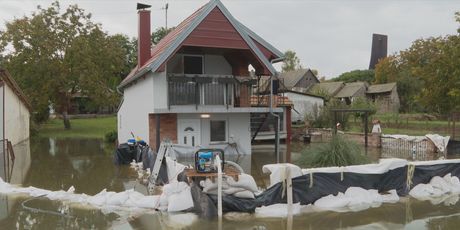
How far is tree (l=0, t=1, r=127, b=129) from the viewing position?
33.8 m

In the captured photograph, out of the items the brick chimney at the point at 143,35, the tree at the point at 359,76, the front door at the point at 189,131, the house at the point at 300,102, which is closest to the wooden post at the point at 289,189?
the front door at the point at 189,131

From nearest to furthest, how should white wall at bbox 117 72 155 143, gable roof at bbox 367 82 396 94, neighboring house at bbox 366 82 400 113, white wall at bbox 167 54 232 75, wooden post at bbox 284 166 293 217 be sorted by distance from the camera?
wooden post at bbox 284 166 293 217, white wall at bbox 117 72 155 143, white wall at bbox 167 54 232 75, neighboring house at bbox 366 82 400 113, gable roof at bbox 367 82 396 94

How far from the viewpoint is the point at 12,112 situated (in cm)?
2275

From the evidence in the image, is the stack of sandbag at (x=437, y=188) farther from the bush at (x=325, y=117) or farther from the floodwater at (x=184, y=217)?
the bush at (x=325, y=117)

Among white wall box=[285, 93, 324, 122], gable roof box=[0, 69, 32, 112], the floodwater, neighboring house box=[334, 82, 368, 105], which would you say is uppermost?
neighboring house box=[334, 82, 368, 105]

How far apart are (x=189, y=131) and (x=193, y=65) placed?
2915mm

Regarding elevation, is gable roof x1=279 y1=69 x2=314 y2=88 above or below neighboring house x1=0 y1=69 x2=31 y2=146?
above

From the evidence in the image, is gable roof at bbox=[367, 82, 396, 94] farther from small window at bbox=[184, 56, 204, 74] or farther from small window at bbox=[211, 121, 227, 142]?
small window at bbox=[184, 56, 204, 74]

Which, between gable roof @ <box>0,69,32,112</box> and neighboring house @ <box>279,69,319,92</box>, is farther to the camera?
neighboring house @ <box>279,69,319,92</box>

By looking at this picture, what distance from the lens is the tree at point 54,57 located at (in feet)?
111

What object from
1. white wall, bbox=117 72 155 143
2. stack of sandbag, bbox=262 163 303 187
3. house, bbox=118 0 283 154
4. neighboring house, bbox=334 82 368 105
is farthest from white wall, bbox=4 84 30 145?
neighboring house, bbox=334 82 368 105

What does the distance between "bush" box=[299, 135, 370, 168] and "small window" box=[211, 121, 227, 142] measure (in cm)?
658

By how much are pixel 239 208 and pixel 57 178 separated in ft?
24.3

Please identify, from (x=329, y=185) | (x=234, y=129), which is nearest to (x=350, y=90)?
(x=234, y=129)
